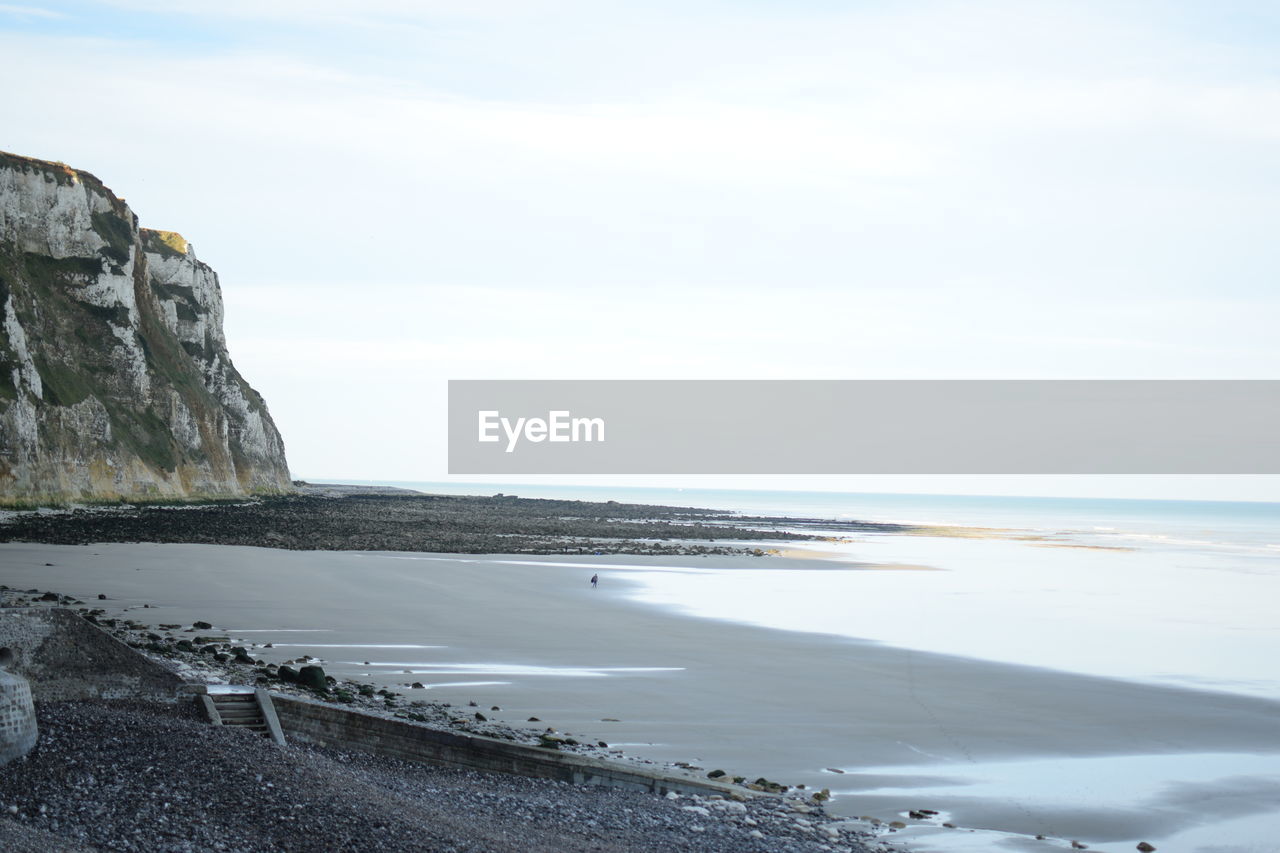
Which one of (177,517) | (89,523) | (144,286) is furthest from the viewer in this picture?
(144,286)

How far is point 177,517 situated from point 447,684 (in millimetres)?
34464

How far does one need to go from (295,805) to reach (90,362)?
184 ft

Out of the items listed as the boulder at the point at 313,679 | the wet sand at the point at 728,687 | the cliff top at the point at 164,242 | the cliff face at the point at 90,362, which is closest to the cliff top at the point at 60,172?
the cliff face at the point at 90,362

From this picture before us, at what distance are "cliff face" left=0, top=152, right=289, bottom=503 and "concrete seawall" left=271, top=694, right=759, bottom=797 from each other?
37.6m

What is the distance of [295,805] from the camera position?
7148 millimetres

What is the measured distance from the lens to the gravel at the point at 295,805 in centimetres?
666

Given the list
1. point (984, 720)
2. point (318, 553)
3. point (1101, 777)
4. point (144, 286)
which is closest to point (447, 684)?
point (984, 720)

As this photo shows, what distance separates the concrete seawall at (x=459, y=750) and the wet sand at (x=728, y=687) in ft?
5.12

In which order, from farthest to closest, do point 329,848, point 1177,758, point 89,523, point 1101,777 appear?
1. point 89,523
2. point 1177,758
3. point 1101,777
4. point 329,848

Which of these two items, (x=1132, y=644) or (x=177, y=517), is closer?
(x=1132, y=644)

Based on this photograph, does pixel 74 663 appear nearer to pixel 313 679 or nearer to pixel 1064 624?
pixel 313 679

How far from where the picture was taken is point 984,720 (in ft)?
43.1

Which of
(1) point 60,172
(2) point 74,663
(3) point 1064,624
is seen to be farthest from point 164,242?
(2) point 74,663

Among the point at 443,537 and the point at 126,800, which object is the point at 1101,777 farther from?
the point at 443,537
